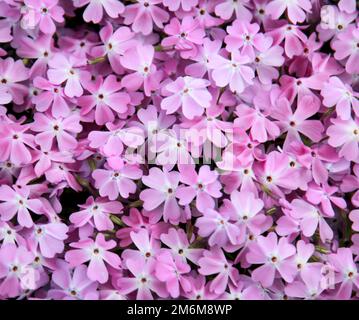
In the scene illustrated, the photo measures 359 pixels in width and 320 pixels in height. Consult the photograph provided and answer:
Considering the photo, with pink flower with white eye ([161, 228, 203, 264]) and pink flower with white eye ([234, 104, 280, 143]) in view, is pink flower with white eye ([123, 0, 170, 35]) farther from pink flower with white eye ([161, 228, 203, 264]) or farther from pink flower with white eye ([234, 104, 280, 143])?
pink flower with white eye ([161, 228, 203, 264])

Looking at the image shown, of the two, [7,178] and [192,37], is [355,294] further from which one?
[7,178]

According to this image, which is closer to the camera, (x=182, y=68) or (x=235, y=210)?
(x=235, y=210)

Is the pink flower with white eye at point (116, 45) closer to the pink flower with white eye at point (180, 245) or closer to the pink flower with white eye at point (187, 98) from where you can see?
the pink flower with white eye at point (187, 98)

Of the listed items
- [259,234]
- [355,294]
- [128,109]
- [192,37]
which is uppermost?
[192,37]

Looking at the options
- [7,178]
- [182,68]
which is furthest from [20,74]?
[182,68]

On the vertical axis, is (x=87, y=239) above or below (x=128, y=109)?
below

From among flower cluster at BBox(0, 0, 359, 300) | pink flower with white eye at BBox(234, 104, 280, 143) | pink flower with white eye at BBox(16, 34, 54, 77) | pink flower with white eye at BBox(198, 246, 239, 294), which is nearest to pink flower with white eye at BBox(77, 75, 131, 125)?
flower cluster at BBox(0, 0, 359, 300)
